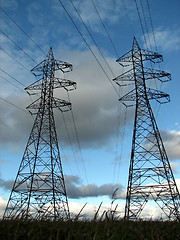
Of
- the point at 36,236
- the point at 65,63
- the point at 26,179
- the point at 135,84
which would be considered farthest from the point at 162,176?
the point at 36,236

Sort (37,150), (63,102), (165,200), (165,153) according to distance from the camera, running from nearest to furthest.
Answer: (165,200) < (165,153) < (37,150) < (63,102)

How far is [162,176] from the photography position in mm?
18938

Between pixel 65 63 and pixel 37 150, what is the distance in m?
10.7

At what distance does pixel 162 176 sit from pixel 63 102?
11586mm

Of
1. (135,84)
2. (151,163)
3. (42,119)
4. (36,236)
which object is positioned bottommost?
(36,236)

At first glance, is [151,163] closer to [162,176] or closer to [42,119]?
[162,176]

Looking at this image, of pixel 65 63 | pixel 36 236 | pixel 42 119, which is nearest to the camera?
pixel 36 236

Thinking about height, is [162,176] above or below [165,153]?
below

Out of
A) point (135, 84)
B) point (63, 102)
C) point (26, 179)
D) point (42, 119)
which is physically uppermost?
point (135, 84)

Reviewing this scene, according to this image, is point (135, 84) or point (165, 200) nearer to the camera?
point (165, 200)

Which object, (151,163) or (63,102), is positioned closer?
(151,163)

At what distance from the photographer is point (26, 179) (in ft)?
64.6

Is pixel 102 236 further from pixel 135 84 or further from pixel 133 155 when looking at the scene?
pixel 135 84

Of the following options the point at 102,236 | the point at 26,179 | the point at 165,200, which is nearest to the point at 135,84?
the point at 165,200
